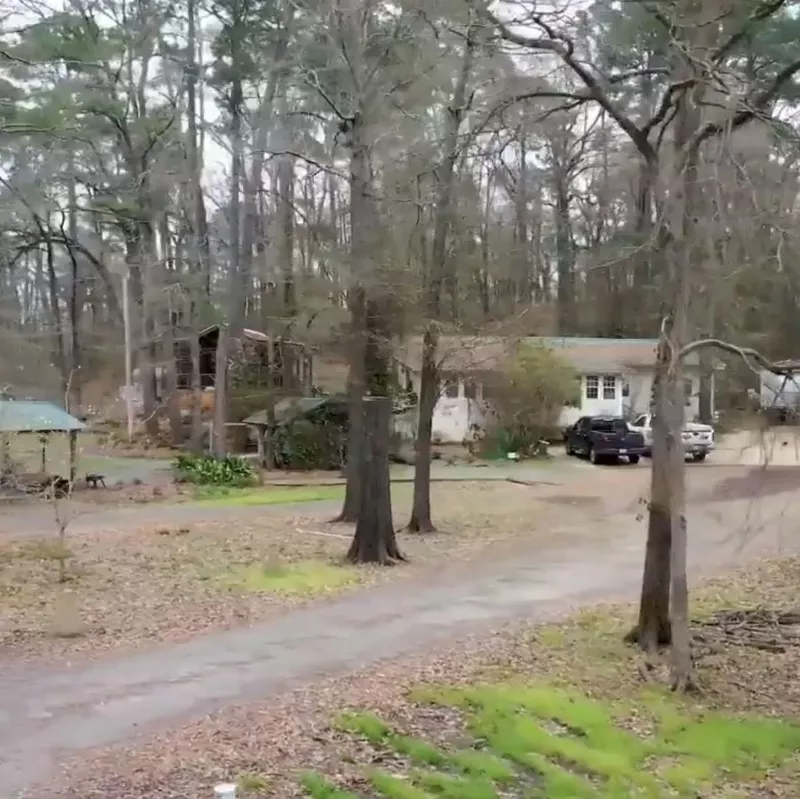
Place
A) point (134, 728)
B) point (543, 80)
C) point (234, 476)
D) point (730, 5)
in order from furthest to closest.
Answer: point (234, 476) → point (543, 80) → point (730, 5) → point (134, 728)

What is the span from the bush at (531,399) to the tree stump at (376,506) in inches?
569

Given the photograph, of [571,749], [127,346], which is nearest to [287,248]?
[127,346]

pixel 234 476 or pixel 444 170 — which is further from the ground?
pixel 444 170

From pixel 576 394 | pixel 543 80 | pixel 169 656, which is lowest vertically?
pixel 169 656

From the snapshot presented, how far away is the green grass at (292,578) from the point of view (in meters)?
13.2

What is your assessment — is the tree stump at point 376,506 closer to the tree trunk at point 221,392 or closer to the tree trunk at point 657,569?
the tree trunk at point 657,569

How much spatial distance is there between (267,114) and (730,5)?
747 inches

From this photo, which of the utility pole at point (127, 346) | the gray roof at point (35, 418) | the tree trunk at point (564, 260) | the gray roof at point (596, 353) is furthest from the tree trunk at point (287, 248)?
the tree trunk at point (564, 260)

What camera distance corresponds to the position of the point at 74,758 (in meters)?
7.00

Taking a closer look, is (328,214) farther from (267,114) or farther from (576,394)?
(576,394)

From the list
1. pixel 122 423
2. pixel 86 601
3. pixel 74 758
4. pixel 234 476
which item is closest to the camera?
pixel 74 758

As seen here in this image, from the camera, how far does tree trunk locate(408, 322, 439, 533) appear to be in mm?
18170

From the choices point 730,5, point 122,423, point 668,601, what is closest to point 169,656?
point 668,601

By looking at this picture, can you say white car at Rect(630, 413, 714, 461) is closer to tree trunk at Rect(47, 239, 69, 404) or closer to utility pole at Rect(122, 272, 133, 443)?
utility pole at Rect(122, 272, 133, 443)
